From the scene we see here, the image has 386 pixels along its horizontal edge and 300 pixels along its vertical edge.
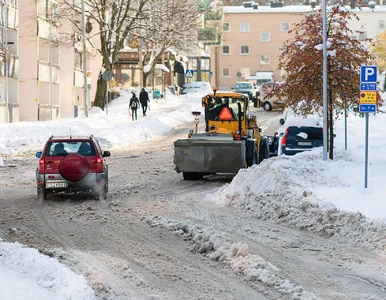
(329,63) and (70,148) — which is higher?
(329,63)

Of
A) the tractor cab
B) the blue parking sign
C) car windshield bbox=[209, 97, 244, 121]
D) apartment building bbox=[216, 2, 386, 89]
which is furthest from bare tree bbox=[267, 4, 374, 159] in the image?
apartment building bbox=[216, 2, 386, 89]

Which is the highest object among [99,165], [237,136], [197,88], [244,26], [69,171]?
[244,26]

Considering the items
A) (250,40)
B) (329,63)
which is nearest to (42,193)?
(329,63)

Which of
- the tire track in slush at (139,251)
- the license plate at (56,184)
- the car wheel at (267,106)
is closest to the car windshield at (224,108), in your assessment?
the license plate at (56,184)

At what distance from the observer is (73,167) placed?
18.2 m

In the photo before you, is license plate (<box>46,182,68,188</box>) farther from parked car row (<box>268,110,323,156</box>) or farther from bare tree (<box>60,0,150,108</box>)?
bare tree (<box>60,0,150,108</box>)

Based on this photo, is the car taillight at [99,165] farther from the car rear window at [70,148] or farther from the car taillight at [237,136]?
the car taillight at [237,136]

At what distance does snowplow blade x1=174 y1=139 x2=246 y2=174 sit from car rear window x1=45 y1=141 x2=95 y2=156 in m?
4.24

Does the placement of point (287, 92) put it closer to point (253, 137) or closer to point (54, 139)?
point (253, 137)

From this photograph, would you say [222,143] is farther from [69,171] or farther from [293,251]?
[293,251]

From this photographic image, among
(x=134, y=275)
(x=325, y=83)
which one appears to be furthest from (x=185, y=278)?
(x=325, y=83)

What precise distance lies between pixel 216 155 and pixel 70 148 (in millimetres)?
4793

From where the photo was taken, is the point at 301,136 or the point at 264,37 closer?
the point at 301,136

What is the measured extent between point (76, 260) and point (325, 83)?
1263 centimetres
